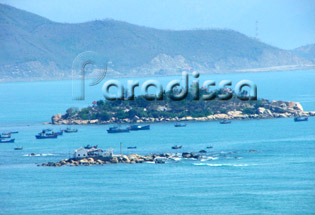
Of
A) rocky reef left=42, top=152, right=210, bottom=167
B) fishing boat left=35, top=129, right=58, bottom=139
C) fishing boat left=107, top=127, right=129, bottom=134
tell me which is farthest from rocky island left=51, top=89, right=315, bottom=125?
rocky reef left=42, top=152, right=210, bottom=167

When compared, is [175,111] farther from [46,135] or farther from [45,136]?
[45,136]

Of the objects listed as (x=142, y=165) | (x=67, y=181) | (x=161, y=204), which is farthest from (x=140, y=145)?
(x=161, y=204)

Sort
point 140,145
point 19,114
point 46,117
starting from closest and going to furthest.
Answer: point 140,145 → point 46,117 → point 19,114

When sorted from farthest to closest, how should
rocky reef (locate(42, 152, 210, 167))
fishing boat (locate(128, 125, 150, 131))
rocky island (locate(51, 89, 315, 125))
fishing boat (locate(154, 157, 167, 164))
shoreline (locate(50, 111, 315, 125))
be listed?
rocky island (locate(51, 89, 315, 125)) < shoreline (locate(50, 111, 315, 125)) < fishing boat (locate(128, 125, 150, 131)) < rocky reef (locate(42, 152, 210, 167)) < fishing boat (locate(154, 157, 167, 164))

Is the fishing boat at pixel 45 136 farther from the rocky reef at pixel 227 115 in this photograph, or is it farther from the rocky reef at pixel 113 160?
the rocky reef at pixel 113 160

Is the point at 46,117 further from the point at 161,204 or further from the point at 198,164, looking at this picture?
the point at 161,204

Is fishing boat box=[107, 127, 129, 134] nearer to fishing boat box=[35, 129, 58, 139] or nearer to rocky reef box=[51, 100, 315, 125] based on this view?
fishing boat box=[35, 129, 58, 139]
